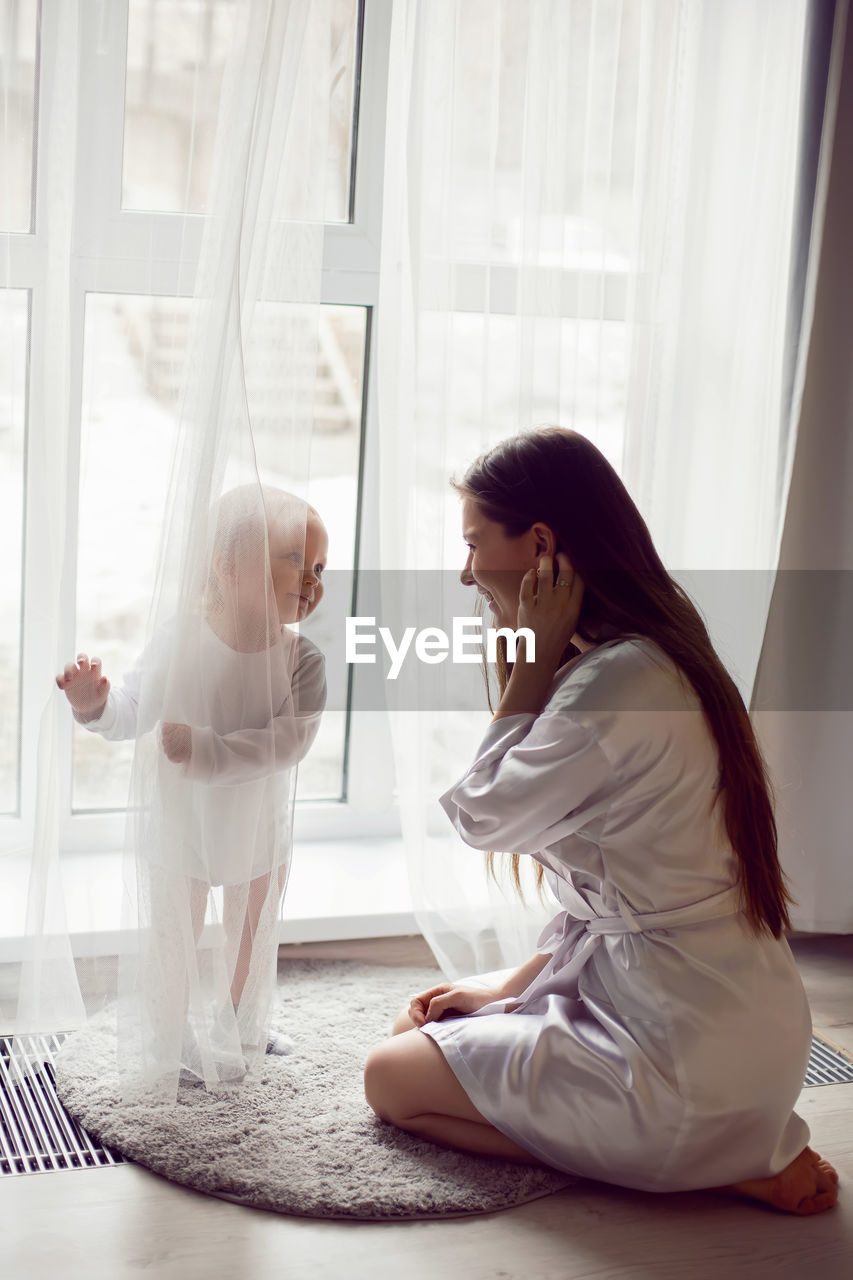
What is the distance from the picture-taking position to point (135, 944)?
6.10 ft

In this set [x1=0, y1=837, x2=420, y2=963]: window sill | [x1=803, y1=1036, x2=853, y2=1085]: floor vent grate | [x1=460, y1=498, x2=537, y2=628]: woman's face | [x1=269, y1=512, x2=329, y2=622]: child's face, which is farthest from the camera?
[x1=803, y1=1036, x2=853, y2=1085]: floor vent grate

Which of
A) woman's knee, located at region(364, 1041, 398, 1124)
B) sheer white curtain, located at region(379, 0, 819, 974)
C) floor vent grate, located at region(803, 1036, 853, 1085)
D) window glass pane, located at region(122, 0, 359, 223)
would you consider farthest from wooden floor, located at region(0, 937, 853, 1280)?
window glass pane, located at region(122, 0, 359, 223)

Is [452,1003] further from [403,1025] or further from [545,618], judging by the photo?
[545,618]

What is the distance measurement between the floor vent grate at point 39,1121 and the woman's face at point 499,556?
0.88m

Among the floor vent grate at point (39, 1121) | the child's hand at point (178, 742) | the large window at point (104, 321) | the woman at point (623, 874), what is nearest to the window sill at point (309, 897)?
the large window at point (104, 321)

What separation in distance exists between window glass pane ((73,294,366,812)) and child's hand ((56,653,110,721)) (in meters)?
0.16

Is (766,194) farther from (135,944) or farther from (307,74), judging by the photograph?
(135,944)

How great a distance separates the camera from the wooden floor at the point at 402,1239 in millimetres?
1527

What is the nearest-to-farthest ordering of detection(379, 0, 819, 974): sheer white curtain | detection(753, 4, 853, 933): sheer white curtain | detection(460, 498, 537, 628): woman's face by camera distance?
detection(460, 498, 537, 628): woman's face
detection(379, 0, 819, 974): sheer white curtain
detection(753, 4, 853, 933): sheer white curtain

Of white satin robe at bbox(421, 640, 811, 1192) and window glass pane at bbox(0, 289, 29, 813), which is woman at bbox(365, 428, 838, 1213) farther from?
window glass pane at bbox(0, 289, 29, 813)

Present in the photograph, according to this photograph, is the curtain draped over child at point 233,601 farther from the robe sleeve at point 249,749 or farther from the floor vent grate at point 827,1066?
the floor vent grate at point 827,1066

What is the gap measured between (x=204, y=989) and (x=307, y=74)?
1.28 meters

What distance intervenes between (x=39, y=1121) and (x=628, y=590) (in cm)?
107

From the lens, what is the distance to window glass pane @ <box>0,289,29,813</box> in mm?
1957
